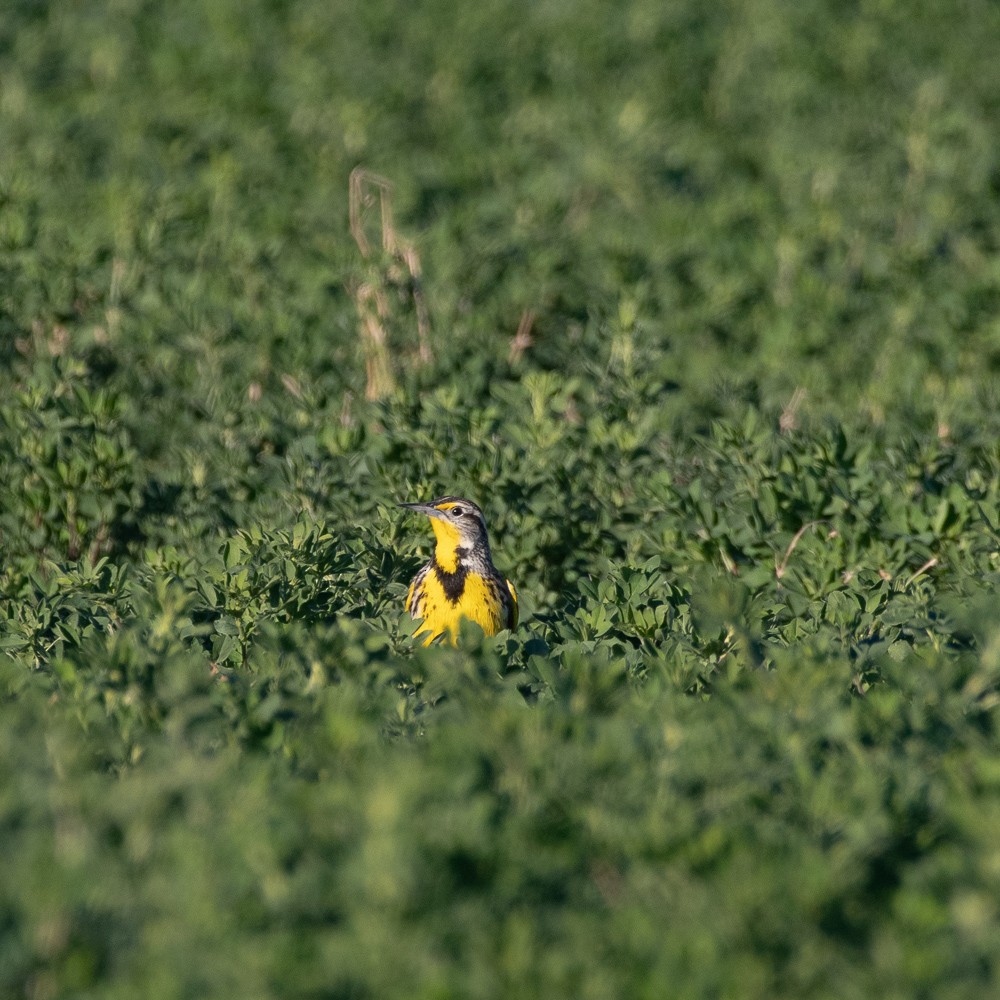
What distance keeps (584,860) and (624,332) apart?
206 inches

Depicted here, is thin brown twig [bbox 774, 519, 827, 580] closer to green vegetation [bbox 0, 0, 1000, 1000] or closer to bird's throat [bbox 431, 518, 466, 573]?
green vegetation [bbox 0, 0, 1000, 1000]

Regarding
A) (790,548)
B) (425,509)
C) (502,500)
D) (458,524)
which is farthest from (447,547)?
(790,548)

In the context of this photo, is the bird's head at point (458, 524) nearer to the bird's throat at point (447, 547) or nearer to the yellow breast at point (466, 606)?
the bird's throat at point (447, 547)

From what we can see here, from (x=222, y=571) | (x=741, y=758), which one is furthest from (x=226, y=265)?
(x=741, y=758)

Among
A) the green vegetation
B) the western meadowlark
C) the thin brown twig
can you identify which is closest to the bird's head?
the western meadowlark

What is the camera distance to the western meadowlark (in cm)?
713

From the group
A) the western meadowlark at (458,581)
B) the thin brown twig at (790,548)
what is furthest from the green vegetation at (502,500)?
the western meadowlark at (458,581)

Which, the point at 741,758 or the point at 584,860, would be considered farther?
the point at 741,758

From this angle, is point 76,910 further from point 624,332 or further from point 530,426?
point 624,332

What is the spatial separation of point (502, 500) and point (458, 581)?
1.00 metres

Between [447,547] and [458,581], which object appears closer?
[458,581]

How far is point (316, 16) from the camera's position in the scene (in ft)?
58.5

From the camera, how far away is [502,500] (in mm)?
8172

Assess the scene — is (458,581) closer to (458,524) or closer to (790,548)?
(458,524)
